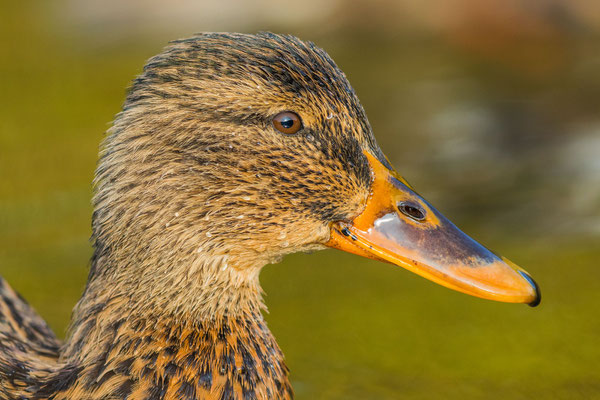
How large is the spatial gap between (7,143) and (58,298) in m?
2.04

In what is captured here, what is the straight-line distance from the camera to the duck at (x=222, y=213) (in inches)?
111

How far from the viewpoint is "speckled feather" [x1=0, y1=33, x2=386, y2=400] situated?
2805mm

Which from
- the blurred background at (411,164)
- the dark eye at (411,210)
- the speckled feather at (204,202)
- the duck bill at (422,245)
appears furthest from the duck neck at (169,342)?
the blurred background at (411,164)

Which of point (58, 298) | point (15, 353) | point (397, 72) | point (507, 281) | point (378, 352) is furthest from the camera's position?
point (397, 72)

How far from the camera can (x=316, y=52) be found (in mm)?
2941

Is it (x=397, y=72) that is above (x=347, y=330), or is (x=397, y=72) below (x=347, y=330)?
above

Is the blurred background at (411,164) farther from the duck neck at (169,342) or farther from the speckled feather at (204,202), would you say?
the speckled feather at (204,202)

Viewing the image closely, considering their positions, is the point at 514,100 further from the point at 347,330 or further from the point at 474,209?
the point at 347,330

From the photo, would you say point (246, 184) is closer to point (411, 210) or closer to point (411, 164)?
point (411, 210)

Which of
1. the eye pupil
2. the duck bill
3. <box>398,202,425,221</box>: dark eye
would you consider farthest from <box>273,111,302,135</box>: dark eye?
<box>398,202,425,221</box>: dark eye

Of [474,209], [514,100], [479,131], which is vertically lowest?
[474,209]

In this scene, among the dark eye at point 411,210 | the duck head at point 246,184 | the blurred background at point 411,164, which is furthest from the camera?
the blurred background at point 411,164

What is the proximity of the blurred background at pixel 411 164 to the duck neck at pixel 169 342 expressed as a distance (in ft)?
3.88

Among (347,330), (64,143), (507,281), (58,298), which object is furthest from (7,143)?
(507,281)
